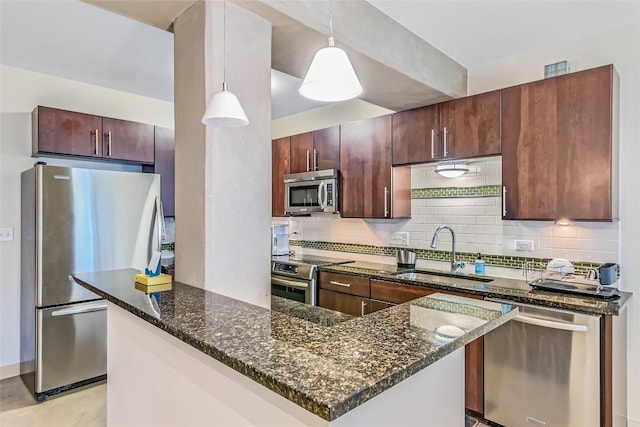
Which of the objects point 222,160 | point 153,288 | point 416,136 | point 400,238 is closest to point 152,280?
point 153,288

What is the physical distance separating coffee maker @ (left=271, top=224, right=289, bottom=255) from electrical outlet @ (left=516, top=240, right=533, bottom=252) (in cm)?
246

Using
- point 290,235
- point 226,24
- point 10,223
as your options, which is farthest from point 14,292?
point 226,24

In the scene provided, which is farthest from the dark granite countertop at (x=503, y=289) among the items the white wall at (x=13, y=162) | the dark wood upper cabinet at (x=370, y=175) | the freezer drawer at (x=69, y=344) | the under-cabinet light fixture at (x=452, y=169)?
the white wall at (x=13, y=162)

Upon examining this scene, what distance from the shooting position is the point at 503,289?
2.44 meters

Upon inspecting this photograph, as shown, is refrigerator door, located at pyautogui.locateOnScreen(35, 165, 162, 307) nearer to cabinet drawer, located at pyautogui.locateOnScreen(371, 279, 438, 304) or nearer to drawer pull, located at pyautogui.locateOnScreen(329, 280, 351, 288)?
drawer pull, located at pyautogui.locateOnScreen(329, 280, 351, 288)

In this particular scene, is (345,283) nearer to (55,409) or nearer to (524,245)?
(524,245)

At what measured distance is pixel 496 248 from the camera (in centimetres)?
296

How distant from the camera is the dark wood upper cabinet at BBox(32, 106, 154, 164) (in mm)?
3125

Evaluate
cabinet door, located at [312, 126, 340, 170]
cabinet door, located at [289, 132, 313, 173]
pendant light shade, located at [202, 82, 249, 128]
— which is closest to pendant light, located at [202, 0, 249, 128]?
pendant light shade, located at [202, 82, 249, 128]

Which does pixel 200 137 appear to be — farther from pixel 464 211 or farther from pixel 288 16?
pixel 464 211

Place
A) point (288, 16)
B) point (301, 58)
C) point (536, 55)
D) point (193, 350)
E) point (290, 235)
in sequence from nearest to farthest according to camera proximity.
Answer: point (193, 350) → point (288, 16) → point (301, 58) → point (536, 55) → point (290, 235)

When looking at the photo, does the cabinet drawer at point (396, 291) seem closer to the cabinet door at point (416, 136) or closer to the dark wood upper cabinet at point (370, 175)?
the dark wood upper cabinet at point (370, 175)

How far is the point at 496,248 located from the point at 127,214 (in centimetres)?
306

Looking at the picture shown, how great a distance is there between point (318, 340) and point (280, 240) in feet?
11.1
